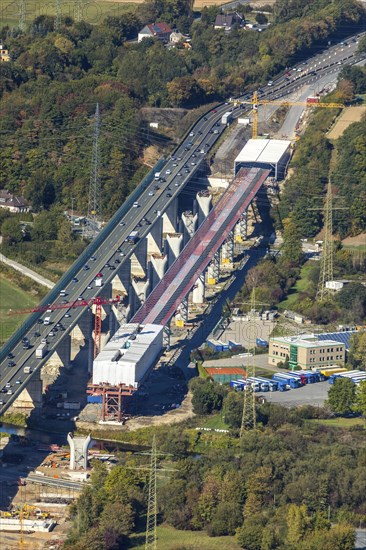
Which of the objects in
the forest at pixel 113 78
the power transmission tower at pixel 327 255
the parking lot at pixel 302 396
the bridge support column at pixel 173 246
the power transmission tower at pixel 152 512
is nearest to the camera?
the power transmission tower at pixel 152 512

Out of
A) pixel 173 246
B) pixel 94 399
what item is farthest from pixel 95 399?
pixel 173 246

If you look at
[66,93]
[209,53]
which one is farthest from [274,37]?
[66,93]

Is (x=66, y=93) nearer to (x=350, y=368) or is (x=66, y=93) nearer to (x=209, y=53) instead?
(x=209, y=53)

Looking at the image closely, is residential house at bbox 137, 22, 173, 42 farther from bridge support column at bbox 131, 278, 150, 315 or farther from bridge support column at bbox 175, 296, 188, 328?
bridge support column at bbox 175, 296, 188, 328

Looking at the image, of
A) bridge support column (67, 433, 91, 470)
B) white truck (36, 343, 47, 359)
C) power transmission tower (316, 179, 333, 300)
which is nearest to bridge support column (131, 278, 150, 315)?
power transmission tower (316, 179, 333, 300)

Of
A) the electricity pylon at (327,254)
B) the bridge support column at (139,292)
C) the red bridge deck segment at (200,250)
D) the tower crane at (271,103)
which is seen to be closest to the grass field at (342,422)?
the red bridge deck segment at (200,250)

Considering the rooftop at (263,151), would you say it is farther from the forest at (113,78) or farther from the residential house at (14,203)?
the residential house at (14,203)

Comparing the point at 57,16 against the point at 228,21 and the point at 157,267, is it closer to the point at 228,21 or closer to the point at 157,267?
the point at 228,21
